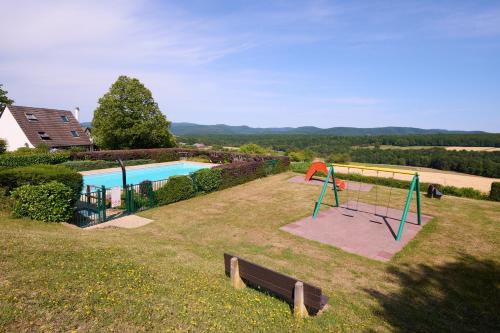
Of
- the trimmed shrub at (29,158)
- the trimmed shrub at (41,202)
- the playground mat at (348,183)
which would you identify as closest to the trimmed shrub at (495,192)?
the playground mat at (348,183)

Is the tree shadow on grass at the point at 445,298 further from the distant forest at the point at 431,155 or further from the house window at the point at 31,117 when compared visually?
the house window at the point at 31,117

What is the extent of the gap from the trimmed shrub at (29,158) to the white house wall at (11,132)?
9261 millimetres

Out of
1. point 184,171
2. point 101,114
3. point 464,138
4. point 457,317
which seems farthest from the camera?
point 464,138

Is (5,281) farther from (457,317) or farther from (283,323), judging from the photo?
(457,317)

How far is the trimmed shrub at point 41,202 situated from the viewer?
10.5m

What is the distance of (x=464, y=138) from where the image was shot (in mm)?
75188

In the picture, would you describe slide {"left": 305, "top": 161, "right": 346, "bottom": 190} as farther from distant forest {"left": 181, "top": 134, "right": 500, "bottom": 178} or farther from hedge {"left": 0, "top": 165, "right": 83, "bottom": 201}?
distant forest {"left": 181, "top": 134, "right": 500, "bottom": 178}

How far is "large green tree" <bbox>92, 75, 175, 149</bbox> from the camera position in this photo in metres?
35.4

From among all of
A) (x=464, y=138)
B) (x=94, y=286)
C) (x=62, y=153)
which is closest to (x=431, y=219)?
(x=94, y=286)

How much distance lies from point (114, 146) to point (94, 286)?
35567mm

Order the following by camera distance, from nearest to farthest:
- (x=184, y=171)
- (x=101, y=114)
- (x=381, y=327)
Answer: (x=381, y=327)
(x=184, y=171)
(x=101, y=114)

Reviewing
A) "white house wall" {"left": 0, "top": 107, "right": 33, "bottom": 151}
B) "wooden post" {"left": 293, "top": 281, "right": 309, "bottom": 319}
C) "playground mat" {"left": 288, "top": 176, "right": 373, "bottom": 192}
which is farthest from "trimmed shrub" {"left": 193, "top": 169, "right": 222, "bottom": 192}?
"white house wall" {"left": 0, "top": 107, "right": 33, "bottom": 151}

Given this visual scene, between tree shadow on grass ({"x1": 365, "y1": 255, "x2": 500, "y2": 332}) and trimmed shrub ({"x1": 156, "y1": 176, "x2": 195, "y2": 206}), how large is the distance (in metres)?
11.0

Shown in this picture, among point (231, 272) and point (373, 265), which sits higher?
point (231, 272)
